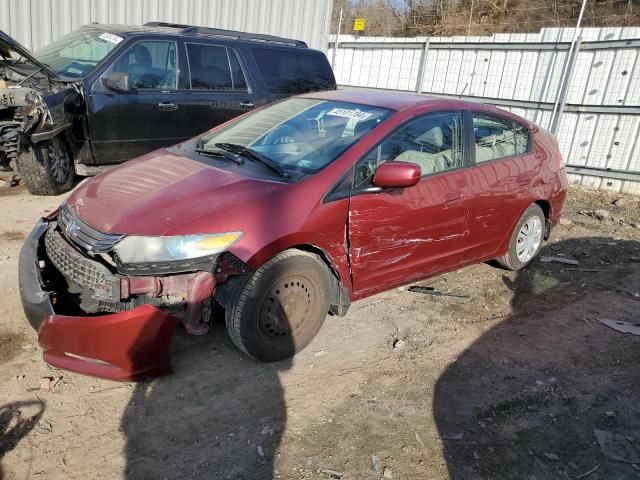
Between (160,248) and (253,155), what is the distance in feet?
3.50

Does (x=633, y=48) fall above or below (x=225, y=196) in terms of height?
above

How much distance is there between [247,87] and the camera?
682 centimetres

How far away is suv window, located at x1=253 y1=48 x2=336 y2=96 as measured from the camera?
700 centimetres

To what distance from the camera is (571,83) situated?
882 centimetres

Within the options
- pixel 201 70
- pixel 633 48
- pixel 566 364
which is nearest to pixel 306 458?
pixel 566 364

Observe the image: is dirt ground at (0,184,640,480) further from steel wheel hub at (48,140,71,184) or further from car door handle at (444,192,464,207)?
steel wheel hub at (48,140,71,184)

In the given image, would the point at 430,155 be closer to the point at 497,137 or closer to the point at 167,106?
the point at 497,137

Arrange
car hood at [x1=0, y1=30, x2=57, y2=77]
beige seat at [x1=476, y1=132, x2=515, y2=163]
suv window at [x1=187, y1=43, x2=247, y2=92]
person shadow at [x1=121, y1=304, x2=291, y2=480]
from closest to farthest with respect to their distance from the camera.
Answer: person shadow at [x1=121, y1=304, x2=291, y2=480], beige seat at [x1=476, y1=132, x2=515, y2=163], car hood at [x1=0, y1=30, x2=57, y2=77], suv window at [x1=187, y1=43, x2=247, y2=92]

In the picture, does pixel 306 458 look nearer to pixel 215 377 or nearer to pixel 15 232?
pixel 215 377

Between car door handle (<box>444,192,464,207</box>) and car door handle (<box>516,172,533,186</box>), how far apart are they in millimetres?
870

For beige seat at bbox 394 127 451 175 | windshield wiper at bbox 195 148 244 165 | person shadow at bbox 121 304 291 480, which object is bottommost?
person shadow at bbox 121 304 291 480

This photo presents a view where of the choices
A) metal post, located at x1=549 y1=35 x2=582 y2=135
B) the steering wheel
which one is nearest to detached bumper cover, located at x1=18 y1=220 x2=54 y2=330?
the steering wheel

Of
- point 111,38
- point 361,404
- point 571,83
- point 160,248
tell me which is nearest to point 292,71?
point 111,38

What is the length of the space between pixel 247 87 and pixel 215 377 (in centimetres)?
469
